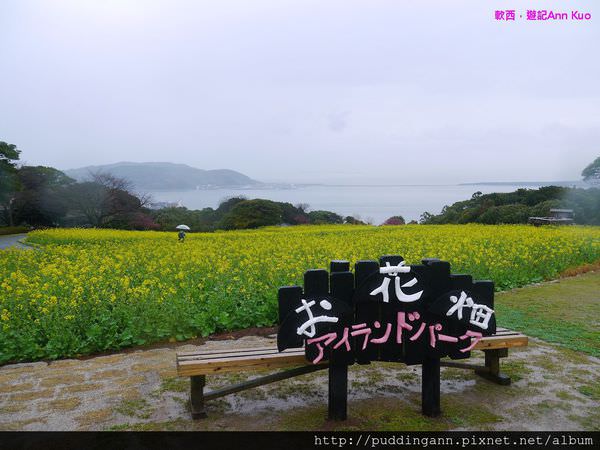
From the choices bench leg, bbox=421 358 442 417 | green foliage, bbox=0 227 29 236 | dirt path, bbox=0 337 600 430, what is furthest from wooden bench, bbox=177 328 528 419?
green foliage, bbox=0 227 29 236

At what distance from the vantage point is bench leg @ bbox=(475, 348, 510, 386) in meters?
4.10

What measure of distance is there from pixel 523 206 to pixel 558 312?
16582 mm

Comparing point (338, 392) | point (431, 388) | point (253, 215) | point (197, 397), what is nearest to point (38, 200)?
point (253, 215)

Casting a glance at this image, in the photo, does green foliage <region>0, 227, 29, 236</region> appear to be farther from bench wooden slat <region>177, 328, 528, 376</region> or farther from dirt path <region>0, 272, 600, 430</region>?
bench wooden slat <region>177, 328, 528, 376</region>

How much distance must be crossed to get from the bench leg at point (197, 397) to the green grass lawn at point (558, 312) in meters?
3.90

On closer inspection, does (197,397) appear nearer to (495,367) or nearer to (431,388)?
(431,388)

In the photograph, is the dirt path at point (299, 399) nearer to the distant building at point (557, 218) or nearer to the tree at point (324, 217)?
the distant building at point (557, 218)

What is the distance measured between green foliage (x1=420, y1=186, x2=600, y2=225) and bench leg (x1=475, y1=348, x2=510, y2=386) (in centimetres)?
1831

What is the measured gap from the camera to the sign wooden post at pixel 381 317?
3.32m

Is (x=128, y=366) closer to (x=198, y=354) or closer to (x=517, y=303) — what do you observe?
(x=198, y=354)

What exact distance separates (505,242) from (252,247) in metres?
6.01

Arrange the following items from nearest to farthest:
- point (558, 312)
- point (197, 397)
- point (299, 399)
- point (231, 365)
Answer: point (231, 365) < point (197, 397) < point (299, 399) < point (558, 312)

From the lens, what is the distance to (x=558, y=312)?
664cm

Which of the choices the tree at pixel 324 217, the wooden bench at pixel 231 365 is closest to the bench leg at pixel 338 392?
the wooden bench at pixel 231 365
